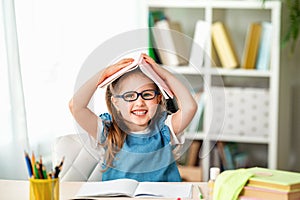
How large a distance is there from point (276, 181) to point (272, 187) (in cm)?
2

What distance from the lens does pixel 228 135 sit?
3.70 metres

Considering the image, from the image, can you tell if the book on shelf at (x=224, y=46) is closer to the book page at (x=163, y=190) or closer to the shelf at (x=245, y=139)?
the shelf at (x=245, y=139)

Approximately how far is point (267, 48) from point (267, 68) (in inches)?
4.6

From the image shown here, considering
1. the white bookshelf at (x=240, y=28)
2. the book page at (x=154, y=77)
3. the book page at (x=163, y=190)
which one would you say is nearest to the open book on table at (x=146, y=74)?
the book page at (x=154, y=77)

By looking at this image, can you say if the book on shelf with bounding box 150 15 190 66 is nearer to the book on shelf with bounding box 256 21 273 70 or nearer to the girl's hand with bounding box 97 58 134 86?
the girl's hand with bounding box 97 58 134 86

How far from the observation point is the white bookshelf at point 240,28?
3566mm

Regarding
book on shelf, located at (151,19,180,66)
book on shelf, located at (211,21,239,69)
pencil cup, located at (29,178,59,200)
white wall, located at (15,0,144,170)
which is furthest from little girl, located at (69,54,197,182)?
book on shelf, located at (211,21,239,69)

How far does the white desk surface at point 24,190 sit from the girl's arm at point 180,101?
0.74 feet

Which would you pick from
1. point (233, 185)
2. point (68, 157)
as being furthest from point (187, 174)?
point (233, 185)

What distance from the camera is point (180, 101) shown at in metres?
1.89

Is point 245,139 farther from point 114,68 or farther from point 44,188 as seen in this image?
point 44,188

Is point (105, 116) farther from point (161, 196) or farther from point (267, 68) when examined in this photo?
point (267, 68)

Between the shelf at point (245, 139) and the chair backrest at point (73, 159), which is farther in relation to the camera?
the shelf at point (245, 139)

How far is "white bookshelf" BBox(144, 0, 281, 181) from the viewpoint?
140 inches
